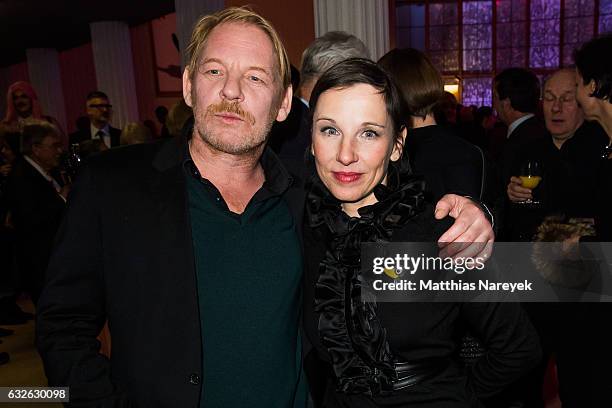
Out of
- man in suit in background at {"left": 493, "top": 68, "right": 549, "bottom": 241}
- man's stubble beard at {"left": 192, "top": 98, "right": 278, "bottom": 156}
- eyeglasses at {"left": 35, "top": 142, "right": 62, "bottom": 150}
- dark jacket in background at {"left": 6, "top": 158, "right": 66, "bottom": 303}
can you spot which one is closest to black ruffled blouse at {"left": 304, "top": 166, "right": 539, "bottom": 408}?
man's stubble beard at {"left": 192, "top": 98, "right": 278, "bottom": 156}

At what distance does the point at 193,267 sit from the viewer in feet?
5.08

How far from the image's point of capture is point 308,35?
4.47 meters

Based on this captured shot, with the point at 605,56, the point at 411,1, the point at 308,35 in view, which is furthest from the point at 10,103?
the point at 411,1

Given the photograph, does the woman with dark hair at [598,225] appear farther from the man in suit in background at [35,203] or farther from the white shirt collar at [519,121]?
the man in suit in background at [35,203]

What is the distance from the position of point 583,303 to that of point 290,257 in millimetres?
1449

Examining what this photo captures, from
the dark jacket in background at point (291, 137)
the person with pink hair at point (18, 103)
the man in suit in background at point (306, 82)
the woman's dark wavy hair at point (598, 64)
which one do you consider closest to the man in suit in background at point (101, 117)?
the person with pink hair at point (18, 103)

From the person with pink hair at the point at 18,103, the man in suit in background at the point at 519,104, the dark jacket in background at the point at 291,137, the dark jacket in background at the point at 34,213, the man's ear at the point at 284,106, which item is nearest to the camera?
the man's ear at the point at 284,106

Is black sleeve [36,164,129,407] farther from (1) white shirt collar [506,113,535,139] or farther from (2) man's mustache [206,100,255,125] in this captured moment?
(1) white shirt collar [506,113,535,139]

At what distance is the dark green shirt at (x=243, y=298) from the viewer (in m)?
1.60

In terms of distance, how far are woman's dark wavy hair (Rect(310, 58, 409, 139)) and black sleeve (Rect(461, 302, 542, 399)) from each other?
24.5 inches

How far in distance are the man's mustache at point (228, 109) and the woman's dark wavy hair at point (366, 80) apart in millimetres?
261

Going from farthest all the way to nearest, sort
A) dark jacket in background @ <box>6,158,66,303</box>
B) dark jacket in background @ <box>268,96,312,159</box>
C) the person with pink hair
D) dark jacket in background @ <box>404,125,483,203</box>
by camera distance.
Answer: the person with pink hair < dark jacket in background @ <box>6,158,66,303</box> < dark jacket in background @ <box>268,96,312,159</box> < dark jacket in background @ <box>404,125,483,203</box>

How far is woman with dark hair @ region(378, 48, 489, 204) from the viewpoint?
2330mm

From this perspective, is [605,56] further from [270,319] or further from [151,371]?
[151,371]
